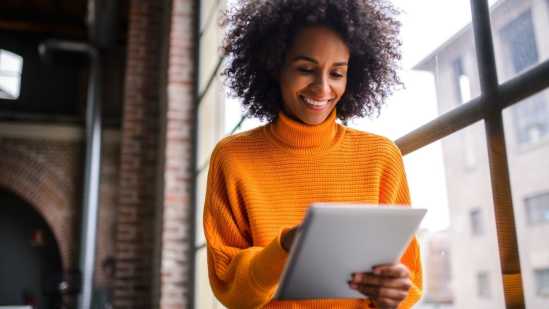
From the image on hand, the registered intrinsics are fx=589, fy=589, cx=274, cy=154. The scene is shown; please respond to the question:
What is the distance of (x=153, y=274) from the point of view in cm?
429

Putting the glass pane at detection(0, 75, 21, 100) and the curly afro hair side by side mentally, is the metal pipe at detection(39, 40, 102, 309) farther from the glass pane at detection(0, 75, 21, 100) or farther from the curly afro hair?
the curly afro hair

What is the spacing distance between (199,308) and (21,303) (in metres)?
7.26

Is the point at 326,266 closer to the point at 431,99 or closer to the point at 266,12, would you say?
the point at 266,12

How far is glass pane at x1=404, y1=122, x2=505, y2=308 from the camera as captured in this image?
4.00 feet

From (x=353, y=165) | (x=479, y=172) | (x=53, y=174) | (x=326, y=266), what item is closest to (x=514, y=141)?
(x=479, y=172)

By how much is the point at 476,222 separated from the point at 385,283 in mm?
444

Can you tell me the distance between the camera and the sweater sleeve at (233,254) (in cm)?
94

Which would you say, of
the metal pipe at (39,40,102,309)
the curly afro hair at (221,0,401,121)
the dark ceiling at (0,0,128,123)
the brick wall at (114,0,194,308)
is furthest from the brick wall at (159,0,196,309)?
the dark ceiling at (0,0,128,123)

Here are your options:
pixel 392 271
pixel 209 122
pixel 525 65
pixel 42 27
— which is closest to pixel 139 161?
pixel 209 122

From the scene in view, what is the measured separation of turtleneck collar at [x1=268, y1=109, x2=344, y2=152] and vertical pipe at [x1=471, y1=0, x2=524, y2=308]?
0.34m

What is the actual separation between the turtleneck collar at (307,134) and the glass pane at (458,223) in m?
0.37

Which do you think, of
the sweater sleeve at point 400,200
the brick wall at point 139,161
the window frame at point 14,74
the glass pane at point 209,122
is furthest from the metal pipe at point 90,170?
the sweater sleeve at point 400,200

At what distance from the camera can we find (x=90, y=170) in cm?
852

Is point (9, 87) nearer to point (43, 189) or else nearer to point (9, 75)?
point (9, 75)
